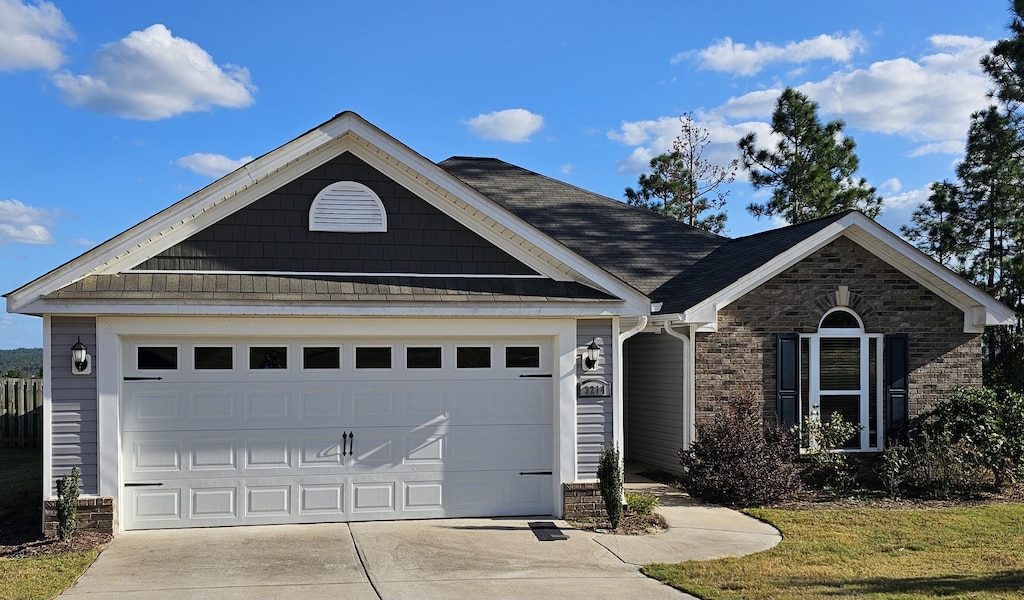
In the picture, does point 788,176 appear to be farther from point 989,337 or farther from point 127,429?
point 127,429

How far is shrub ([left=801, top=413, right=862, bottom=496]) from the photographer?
1345cm

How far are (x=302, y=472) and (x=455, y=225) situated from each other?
339 centimetres

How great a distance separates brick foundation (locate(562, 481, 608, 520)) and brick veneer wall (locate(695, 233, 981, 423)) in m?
3.16

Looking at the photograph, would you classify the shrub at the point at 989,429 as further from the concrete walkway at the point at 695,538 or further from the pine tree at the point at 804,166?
the pine tree at the point at 804,166

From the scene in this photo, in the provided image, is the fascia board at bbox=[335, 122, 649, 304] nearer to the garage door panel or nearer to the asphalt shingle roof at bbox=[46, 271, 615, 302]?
the asphalt shingle roof at bbox=[46, 271, 615, 302]

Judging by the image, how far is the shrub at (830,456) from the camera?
44.1 feet

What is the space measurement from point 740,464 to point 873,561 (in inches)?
125

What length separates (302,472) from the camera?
35.9 feet

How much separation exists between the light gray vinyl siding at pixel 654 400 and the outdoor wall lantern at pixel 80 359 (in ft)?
26.7

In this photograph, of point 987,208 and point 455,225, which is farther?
point 987,208

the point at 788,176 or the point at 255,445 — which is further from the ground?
the point at 788,176

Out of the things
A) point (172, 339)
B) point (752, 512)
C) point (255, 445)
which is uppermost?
point (172, 339)

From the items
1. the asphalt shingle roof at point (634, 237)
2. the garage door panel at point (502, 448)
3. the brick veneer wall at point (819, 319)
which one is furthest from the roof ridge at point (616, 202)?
the garage door panel at point (502, 448)

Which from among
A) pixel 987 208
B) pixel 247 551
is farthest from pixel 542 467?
pixel 987 208
